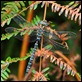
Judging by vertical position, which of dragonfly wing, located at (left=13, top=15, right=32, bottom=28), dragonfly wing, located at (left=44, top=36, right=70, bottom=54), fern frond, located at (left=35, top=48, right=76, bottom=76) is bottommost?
fern frond, located at (left=35, top=48, right=76, bottom=76)

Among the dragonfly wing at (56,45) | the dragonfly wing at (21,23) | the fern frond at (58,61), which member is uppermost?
the dragonfly wing at (21,23)

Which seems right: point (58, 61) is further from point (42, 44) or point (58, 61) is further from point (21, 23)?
point (21, 23)

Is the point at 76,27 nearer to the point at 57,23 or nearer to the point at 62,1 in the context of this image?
the point at 57,23

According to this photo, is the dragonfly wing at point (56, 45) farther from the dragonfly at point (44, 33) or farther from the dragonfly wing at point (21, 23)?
the dragonfly wing at point (21, 23)

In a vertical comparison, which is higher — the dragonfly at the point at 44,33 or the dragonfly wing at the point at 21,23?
the dragonfly wing at the point at 21,23

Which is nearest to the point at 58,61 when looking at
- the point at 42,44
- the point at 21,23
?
the point at 42,44

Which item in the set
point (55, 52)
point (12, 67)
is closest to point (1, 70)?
point (55, 52)

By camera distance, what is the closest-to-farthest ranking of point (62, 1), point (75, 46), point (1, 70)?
point (1, 70)
point (62, 1)
point (75, 46)

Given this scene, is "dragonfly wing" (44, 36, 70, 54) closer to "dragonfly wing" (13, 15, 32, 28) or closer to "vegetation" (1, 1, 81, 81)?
"vegetation" (1, 1, 81, 81)

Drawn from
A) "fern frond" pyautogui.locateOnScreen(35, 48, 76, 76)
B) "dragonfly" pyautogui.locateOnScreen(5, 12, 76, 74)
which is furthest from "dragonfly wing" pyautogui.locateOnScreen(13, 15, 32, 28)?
"fern frond" pyautogui.locateOnScreen(35, 48, 76, 76)

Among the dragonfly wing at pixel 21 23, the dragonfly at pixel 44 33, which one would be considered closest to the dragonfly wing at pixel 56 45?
the dragonfly at pixel 44 33

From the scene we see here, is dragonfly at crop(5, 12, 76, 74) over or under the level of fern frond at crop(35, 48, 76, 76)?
over
